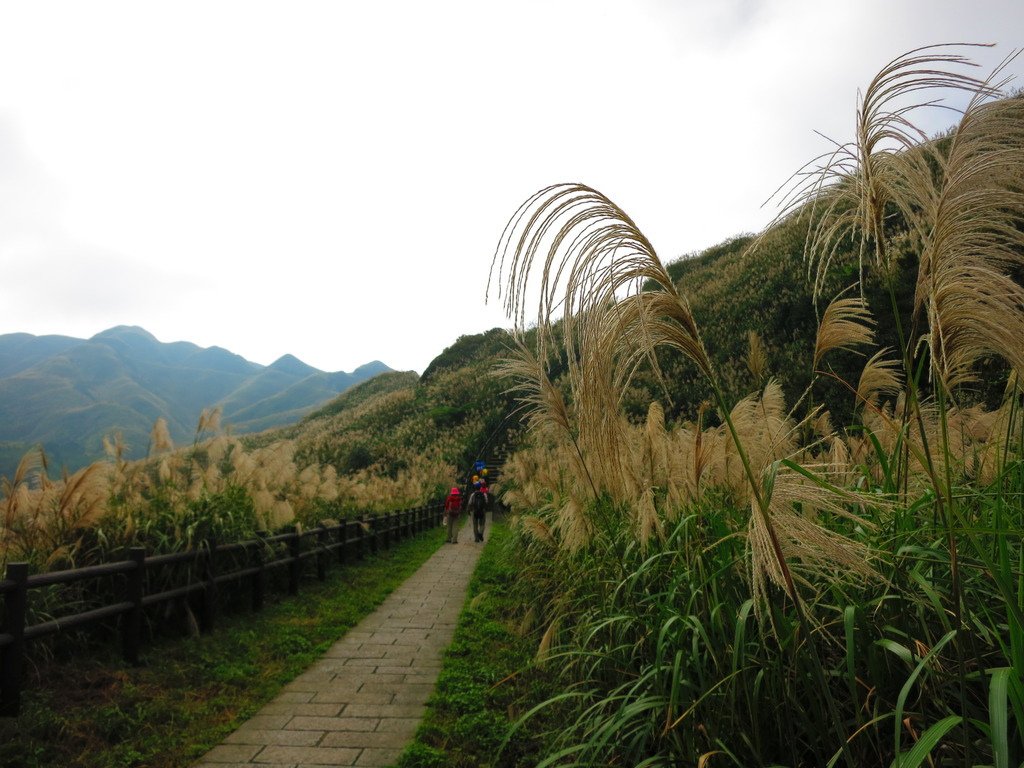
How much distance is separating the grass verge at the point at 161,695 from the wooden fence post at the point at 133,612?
100mm

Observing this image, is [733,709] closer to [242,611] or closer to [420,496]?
[242,611]

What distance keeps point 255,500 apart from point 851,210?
7288 mm

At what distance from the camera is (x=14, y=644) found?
4137mm

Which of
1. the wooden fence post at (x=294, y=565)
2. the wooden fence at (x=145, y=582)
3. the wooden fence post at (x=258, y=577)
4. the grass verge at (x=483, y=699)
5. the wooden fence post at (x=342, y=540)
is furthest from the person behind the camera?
the wooden fence post at (x=342, y=540)

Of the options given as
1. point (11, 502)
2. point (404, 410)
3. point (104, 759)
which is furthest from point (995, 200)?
point (404, 410)

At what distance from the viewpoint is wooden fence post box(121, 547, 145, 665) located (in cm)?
522

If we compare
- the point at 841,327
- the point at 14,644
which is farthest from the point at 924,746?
the point at 14,644

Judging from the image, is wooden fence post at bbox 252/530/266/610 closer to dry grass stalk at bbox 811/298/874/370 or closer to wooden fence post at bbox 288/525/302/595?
wooden fence post at bbox 288/525/302/595

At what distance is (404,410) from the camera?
44.2 m

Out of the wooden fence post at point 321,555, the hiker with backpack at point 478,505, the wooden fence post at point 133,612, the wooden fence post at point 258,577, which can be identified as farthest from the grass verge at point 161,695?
the hiker with backpack at point 478,505

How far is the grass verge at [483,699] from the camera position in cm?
372

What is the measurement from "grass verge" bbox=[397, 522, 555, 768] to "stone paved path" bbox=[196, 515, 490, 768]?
6.4 inches

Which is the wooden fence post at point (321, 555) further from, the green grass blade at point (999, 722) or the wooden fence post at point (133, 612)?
the green grass blade at point (999, 722)

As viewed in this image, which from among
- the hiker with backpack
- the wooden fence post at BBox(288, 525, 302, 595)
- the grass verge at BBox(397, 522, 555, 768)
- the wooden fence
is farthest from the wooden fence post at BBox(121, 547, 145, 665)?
the hiker with backpack
